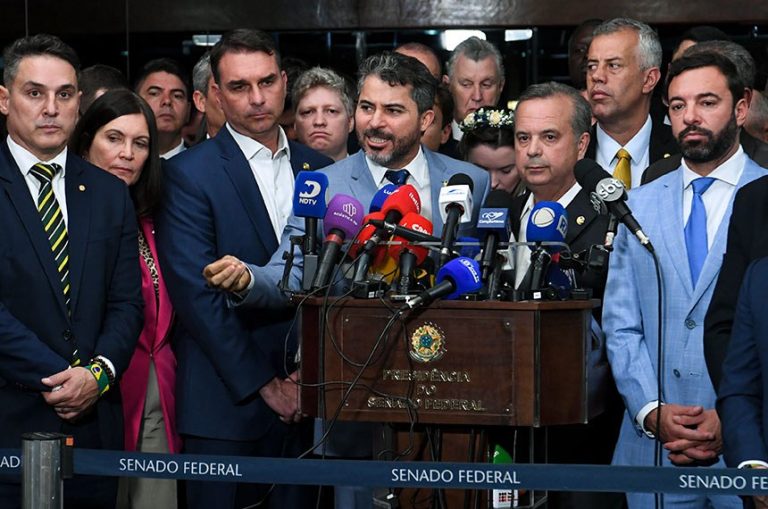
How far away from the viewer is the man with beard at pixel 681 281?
454 centimetres

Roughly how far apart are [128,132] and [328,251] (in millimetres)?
1476

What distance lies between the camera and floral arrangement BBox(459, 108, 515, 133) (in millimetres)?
5980

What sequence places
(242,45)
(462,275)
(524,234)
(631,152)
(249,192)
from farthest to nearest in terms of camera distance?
(631,152)
(242,45)
(249,192)
(524,234)
(462,275)

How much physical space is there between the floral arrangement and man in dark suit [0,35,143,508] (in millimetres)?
1630

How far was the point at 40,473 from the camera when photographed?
3775 mm

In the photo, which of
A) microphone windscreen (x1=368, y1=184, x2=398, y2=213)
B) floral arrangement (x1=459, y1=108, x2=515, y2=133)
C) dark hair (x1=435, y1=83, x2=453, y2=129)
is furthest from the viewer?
dark hair (x1=435, y1=83, x2=453, y2=129)

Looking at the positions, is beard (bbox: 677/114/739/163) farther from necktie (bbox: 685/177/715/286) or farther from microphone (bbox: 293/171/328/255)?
microphone (bbox: 293/171/328/255)

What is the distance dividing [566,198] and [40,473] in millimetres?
2227

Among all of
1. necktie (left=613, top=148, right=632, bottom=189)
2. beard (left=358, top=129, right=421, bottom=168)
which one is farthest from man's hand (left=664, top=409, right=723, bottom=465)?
necktie (left=613, top=148, right=632, bottom=189)

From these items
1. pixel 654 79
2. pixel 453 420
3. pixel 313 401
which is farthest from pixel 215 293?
pixel 654 79

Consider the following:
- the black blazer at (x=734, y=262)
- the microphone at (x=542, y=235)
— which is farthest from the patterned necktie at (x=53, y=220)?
the black blazer at (x=734, y=262)

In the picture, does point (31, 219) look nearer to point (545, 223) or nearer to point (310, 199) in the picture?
point (310, 199)

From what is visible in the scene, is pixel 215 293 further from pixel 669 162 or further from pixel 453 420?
pixel 669 162

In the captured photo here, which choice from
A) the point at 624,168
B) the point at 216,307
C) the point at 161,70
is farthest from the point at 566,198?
the point at 161,70
